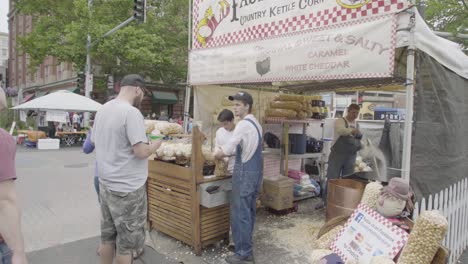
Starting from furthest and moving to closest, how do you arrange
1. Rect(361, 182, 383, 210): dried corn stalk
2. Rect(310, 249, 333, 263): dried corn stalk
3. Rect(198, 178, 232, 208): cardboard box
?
Rect(198, 178, 232, 208): cardboard box
Rect(361, 182, 383, 210): dried corn stalk
Rect(310, 249, 333, 263): dried corn stalk

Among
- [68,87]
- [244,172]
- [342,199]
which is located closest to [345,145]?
[342,199]

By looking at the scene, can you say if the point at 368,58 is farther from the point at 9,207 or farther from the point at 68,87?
the point at 68,87

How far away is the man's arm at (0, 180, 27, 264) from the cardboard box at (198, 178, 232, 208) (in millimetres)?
1948

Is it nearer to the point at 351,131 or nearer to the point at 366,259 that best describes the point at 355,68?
the point at 366,259

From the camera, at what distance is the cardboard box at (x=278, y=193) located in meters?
4.82

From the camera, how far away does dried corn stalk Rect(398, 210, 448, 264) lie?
173 cm

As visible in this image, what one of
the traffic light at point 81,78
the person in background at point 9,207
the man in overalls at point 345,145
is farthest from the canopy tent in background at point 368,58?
the traffic light at point 81,78

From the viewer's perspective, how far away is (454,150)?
3.42 meters

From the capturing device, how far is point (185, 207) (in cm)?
368

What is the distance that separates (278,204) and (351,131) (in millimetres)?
1553

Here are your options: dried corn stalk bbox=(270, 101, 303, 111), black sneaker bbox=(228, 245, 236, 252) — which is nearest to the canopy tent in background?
dried corn stalk bbox=(270, 101, 303, 111)

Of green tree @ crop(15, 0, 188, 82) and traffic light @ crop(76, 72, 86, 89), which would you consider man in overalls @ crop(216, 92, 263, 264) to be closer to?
green tree @ crop(15, 0, 188, 82)

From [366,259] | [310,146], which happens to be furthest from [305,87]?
[366,259]

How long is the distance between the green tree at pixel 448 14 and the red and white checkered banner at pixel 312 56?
192 inches
